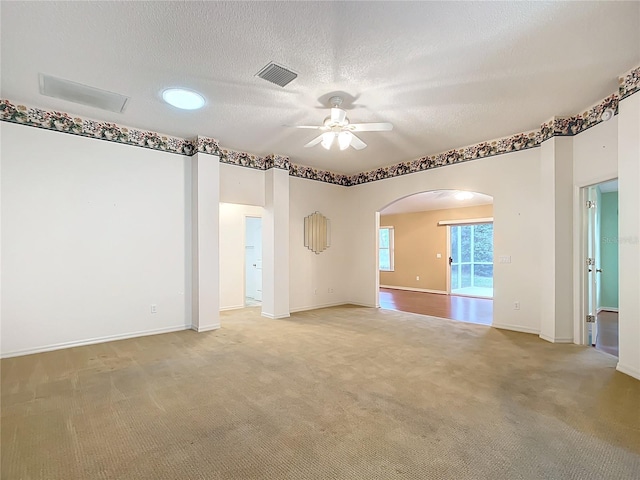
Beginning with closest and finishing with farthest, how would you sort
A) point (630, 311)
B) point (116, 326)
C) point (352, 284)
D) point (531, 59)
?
1. point (531, 59)
2. point (630, 311)
3. point (116, 326)
4. point (352, 284)

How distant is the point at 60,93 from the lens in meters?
3.36

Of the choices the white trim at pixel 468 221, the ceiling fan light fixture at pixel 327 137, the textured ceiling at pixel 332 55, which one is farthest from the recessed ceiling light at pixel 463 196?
the ceiling fan light fixture at pixel 327 137

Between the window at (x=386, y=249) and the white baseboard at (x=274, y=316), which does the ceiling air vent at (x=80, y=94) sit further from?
the window at (x=386, y=249)

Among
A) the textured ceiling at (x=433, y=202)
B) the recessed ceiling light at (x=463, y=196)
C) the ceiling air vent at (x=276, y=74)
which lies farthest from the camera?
the textured ceiling at (x=433, y=202)

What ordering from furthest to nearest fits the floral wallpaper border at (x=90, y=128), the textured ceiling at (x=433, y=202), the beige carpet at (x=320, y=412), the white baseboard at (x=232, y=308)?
the textured ceiling at (x=433, y=202) → the white baseboard at (x=232, y=308) → the floral wallpaper border at (x=90, y=128) → the beige carpet at (x=320, y=412)

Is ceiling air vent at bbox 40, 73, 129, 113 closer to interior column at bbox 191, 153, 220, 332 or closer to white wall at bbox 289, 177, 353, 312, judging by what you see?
interior column at bbox 191, 153, 220, 332

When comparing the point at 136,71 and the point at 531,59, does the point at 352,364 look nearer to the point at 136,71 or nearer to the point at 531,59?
the point at 531,59

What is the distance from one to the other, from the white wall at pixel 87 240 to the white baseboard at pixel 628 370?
520 cm

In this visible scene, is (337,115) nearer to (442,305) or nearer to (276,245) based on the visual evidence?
(276,245)

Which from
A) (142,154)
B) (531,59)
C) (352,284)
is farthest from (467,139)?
(142,154)

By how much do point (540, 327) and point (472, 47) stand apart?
3.77m

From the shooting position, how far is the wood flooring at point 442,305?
19.6 feet

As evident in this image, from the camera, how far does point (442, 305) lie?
7223 millimetres

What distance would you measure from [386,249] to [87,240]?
28.1ft
